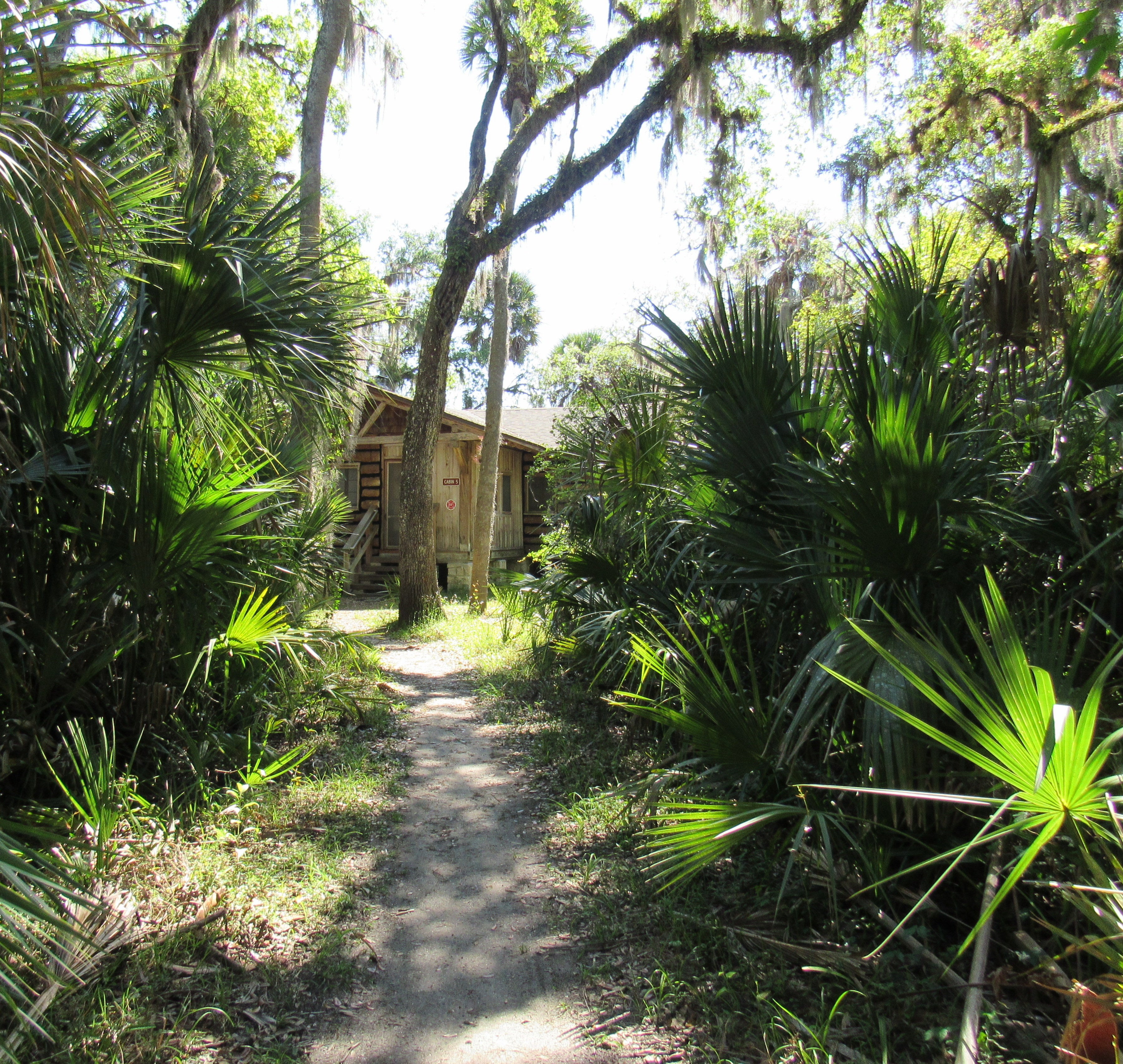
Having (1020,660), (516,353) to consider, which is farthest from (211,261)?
(516,353)

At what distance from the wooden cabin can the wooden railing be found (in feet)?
0.07

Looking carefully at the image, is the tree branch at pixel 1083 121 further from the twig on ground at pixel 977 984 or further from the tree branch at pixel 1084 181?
the twig on ground at pixel 977 984

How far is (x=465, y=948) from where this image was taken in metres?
3.00

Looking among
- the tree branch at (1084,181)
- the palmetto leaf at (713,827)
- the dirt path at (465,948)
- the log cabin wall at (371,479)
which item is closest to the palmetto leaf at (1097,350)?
the palmetto leaf at (713,827)

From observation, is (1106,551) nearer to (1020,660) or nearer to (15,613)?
(1020,660)

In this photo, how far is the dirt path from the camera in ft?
7.91

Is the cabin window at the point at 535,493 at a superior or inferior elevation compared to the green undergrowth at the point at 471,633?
superior

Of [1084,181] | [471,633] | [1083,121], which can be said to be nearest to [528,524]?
[471,633]

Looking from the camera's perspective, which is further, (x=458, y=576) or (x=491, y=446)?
(x=458, y=576)

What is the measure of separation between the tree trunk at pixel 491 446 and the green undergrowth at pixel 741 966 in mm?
8429

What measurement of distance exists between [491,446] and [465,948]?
984cm

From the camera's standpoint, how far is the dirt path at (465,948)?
241 centimetres

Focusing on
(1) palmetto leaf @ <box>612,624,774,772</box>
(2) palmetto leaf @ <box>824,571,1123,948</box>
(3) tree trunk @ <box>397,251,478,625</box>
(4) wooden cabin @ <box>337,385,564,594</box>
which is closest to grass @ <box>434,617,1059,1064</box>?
(1) palmetto leaf @ <box>612,624,774,772</box>

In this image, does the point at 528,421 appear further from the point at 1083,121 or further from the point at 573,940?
the point at 573,940
